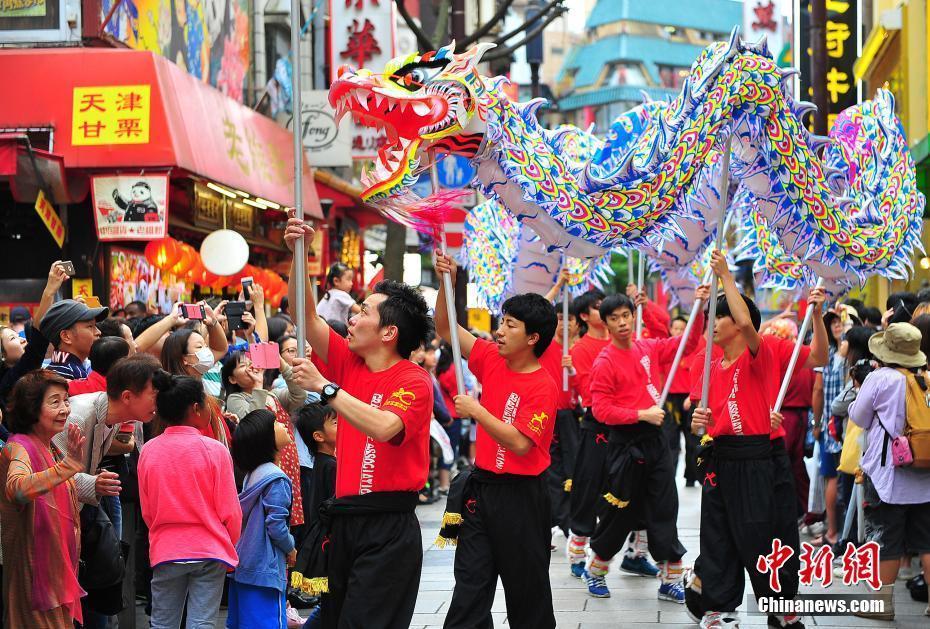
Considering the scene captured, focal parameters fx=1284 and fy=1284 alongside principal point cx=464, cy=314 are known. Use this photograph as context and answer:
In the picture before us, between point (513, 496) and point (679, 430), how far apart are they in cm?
841

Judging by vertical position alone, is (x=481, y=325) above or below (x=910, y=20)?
below

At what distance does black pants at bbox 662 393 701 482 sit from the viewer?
13.1m

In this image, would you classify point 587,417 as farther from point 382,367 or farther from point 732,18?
point 732,18

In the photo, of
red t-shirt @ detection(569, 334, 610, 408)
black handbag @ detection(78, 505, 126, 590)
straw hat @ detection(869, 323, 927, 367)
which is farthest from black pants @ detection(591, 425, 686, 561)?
black handbag @ detection(78, 505, 126, 590)

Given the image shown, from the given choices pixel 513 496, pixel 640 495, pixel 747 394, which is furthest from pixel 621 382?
pixel 513 496

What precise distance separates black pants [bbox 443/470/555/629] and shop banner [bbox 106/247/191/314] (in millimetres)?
8342

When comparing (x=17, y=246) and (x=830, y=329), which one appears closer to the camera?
(x=830, y=329)

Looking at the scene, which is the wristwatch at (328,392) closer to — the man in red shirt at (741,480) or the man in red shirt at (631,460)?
the man in red shirt at (741,480)

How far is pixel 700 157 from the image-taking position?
7578 mm

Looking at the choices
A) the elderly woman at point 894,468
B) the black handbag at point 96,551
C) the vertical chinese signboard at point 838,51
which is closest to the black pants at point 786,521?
the elderly woman at point 894,468

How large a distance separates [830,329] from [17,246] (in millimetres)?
8986

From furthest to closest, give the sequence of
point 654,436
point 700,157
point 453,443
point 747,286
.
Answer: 1. point 747,286
2. point 453,443
3. point 654,436
4. point 700,157

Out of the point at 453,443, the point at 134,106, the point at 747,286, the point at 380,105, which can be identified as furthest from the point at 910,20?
the point at 380,105

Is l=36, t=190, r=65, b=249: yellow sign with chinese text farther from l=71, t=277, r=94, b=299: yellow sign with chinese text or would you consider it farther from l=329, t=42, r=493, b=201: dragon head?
l=329, t=42, r=493, b=201: dragon head
